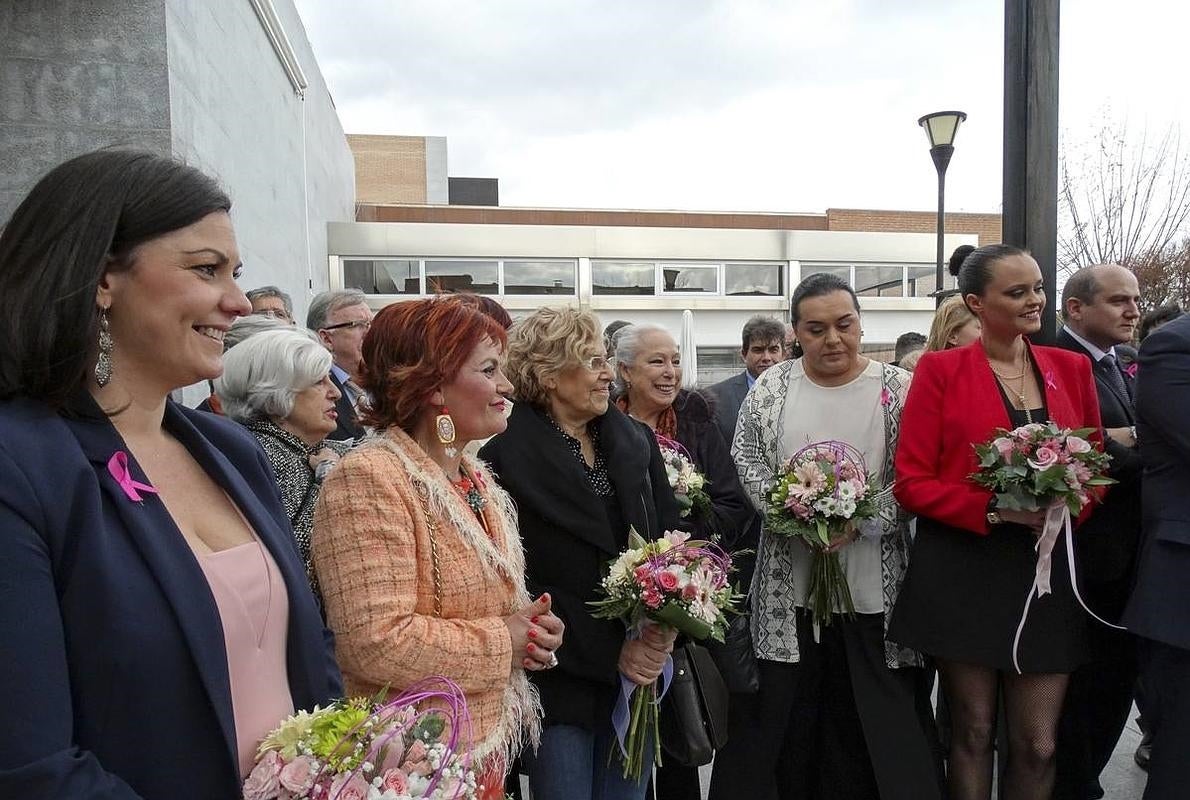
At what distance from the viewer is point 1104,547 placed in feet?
11.6

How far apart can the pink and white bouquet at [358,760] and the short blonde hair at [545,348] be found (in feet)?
5.29

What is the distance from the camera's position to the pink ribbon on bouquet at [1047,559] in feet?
10.2

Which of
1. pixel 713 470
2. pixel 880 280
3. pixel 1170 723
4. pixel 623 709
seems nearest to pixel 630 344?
pixel 713 470

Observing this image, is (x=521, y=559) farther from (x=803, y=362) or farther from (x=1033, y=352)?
(x=1033, y=352)

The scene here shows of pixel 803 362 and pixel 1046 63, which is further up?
pixel 1046 63

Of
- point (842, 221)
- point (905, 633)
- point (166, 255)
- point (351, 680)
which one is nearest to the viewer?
point (166, 255)

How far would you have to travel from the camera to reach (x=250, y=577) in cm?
163

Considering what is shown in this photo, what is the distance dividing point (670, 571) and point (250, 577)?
1.29 meters

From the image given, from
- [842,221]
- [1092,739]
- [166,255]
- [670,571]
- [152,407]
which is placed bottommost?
[1092,739]

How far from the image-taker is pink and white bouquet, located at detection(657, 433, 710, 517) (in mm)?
3611

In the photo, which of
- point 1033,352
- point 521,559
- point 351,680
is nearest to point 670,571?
point 521,559

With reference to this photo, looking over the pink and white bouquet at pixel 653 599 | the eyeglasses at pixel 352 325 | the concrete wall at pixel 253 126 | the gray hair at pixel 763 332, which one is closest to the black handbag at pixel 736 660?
the pink and white bouquet at pixel 653 599

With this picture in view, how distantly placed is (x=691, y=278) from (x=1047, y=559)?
69.1 ft

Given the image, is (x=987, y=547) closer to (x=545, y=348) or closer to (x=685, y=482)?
(x=685, y=482)
